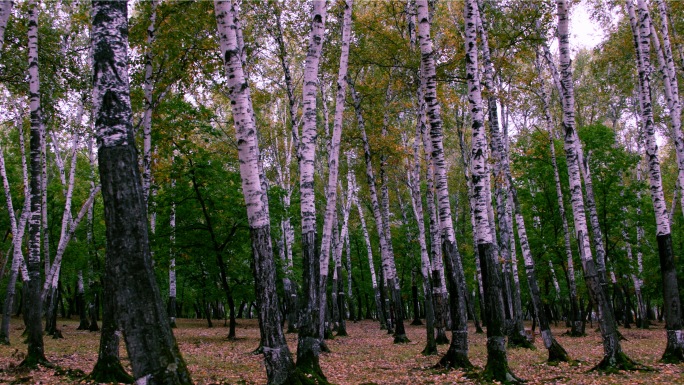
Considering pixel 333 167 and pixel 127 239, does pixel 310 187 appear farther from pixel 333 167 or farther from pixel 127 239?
pixel 127 239

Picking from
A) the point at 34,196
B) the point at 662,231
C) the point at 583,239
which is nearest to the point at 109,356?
the point at 34,196

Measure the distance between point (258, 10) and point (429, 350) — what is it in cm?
1449

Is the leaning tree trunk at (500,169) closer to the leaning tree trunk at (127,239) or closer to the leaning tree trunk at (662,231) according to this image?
the leaning tree trunk at (662,231)

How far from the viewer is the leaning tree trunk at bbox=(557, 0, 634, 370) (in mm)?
10273

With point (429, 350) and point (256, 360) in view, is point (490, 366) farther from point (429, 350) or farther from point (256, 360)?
point (256, 360)

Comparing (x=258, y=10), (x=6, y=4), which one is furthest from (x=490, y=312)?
(x=258, y=10)

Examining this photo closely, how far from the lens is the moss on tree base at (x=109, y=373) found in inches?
348

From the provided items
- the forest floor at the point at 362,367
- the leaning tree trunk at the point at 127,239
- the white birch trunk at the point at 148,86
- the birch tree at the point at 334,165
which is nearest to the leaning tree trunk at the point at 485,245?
the forest floor at the point at 362,367

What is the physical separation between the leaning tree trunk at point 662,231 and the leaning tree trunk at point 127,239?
11199 mm

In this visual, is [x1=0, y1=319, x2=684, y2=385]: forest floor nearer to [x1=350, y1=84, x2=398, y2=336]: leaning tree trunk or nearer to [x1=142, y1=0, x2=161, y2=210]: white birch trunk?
[x1=350, y1=84, x2=398, y2=336]: leaning tree trunk

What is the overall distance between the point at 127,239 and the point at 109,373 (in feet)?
17.4

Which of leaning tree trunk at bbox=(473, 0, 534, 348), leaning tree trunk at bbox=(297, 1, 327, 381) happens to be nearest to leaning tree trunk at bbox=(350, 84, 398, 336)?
leaning tree trunk at bbox=(473, 0, 534, 348)

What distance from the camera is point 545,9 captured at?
15.7 meters

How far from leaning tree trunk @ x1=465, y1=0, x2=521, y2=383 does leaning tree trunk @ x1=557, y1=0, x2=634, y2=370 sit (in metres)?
2.22
